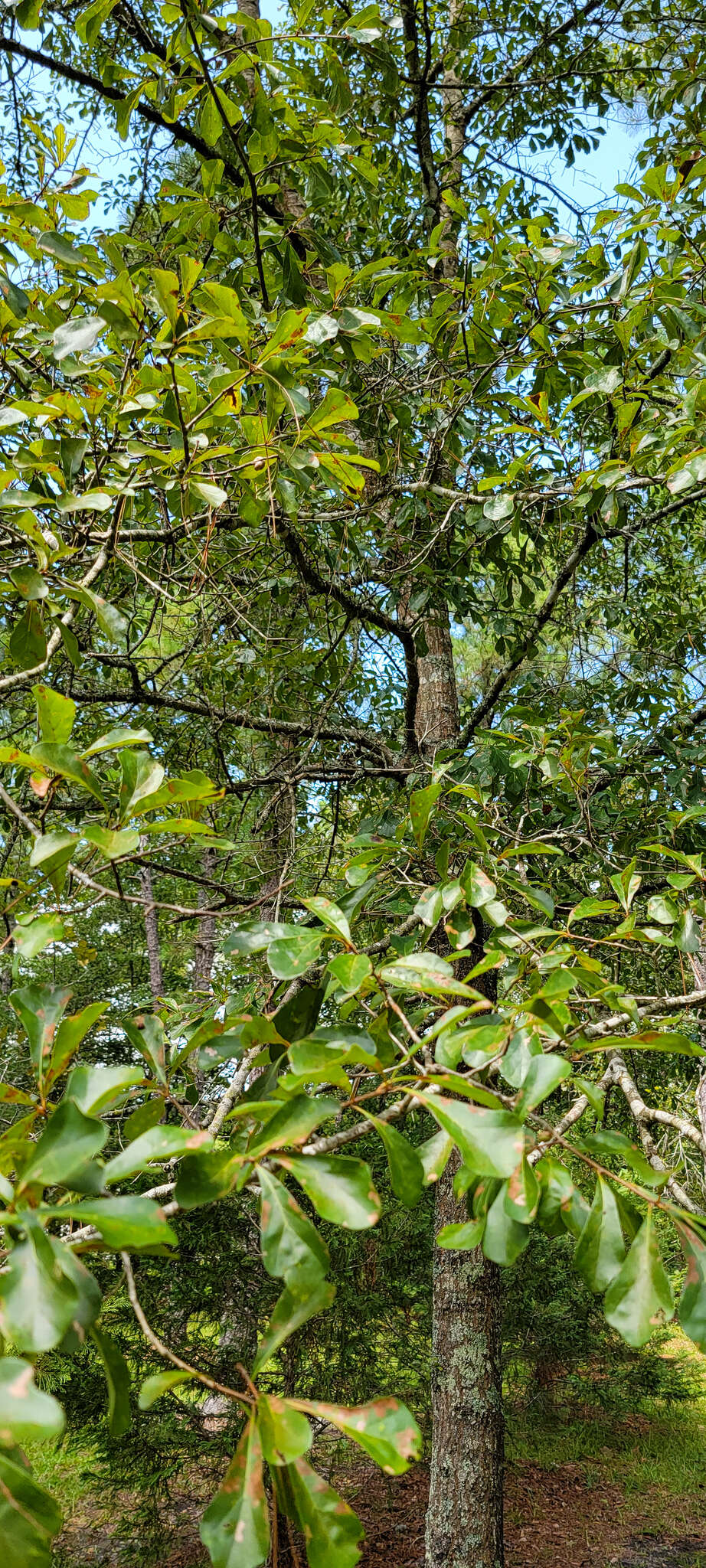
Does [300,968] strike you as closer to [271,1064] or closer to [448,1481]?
[271,1064]

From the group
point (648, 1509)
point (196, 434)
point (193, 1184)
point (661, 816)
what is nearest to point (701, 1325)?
point (193, 1184)

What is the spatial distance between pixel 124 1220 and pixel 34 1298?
0.06 meters

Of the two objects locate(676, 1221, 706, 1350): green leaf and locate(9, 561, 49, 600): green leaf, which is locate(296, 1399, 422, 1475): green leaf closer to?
locate(676, 1221, 706, 1350): green leaf

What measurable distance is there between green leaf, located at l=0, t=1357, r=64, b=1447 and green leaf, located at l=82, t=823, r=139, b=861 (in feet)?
1.36

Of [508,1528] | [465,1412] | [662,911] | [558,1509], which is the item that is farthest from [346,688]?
[558,1509]

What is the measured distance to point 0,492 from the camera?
3.88ft

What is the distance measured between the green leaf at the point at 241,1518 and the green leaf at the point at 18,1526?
4.2 inches

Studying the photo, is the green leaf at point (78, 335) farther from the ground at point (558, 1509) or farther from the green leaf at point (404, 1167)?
the ground at point (558, 1509)

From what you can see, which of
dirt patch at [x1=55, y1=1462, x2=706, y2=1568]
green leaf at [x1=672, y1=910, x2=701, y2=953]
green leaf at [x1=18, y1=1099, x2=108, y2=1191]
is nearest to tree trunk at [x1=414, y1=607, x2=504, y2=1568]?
dirt patch at [x1=55, y1=1462, x2=706, y2=1568]

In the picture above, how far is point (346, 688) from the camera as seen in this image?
3613 millimetres

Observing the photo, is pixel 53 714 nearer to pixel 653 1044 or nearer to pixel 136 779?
pixel 136 779

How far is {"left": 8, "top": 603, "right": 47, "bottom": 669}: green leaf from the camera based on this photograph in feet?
4.13

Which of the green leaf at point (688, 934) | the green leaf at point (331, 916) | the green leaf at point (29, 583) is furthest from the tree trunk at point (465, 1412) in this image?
the green leaf at point (331, 916)

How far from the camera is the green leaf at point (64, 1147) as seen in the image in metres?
0.57
